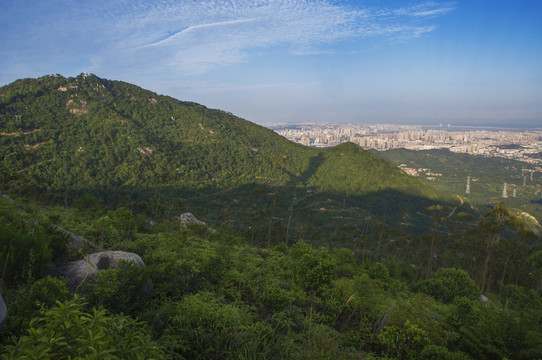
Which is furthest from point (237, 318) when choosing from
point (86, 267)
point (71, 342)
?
point (86, 267)

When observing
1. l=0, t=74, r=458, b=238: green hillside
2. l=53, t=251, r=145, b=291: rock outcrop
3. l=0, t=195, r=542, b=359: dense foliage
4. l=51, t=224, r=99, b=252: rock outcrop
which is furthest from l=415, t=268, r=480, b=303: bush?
l=0, t=74, r=458, b=238: green hillside

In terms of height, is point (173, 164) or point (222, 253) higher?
point (173, 164)

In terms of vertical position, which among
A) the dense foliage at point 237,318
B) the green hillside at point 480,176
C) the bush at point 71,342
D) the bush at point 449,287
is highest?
the bush at point 71,342

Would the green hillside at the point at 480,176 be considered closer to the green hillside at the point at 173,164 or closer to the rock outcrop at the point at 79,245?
the green hillside at the point at 173,164

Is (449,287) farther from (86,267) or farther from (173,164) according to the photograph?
(173,164)

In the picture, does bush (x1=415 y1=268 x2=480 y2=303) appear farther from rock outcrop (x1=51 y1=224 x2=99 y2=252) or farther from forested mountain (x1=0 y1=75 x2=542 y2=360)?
rock outcrop (x1=51 y1=224 x2=99 y2=252)

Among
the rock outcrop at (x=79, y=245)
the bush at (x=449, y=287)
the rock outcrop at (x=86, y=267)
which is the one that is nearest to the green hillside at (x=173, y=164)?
the bush at (x=449, y=287)

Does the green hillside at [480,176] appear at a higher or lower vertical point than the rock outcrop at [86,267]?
lower
